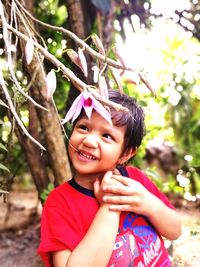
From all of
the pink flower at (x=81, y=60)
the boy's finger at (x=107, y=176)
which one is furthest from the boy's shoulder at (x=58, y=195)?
the pink flower at (x=81, y=60)

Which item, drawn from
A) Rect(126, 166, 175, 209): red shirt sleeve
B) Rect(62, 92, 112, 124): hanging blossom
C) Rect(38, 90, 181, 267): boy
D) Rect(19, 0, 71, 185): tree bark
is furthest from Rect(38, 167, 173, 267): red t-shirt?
Rect(19, 0, 71, 185): tree bark

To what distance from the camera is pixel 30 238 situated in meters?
2.46

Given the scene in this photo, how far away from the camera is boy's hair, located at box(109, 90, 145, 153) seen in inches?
47.4

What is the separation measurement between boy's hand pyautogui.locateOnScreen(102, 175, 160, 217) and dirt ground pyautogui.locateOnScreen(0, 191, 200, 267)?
0.61 m

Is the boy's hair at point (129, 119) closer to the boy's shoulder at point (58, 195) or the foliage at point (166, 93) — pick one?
the boy's shoulder at point (58, 195)

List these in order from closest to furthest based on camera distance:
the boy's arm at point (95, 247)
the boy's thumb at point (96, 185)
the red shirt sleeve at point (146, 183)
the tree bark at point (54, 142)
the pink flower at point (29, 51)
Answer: the pink flower at point (29, 51), the boy's arm at point (95, 247), the boy's thumb at point (96, 185), the red shirt sleeve at point (146, 183), the tree bark at point (54, 142)

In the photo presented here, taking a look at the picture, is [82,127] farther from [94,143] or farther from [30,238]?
[30,238]

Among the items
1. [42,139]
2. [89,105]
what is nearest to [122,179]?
[89,105]

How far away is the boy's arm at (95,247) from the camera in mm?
1107

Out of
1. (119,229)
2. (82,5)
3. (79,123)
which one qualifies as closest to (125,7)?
(82,5)

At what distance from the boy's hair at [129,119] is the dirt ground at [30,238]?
69 cm

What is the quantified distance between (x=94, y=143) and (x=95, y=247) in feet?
0.82

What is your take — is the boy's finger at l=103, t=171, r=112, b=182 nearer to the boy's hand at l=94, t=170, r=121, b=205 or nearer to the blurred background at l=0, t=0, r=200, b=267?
the boy's hand at l=94, t=170, r=121, b=205

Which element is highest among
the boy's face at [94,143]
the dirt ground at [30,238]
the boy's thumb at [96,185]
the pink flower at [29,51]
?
the pink flower at [29,51]
